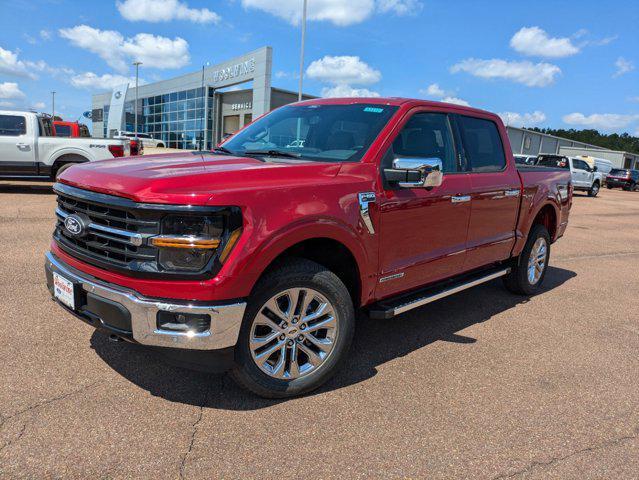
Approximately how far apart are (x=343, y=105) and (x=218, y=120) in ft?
139

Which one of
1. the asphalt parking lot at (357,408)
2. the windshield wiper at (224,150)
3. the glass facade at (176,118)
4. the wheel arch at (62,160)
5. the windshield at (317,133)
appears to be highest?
the glass facade at (176,118)

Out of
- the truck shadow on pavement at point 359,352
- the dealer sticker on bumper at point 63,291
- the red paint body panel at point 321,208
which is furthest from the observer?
the truck shadow on pavement at point 359,352

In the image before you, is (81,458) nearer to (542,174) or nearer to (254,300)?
(254,300)

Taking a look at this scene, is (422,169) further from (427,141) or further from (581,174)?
(581,174)

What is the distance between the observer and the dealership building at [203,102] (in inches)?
1406

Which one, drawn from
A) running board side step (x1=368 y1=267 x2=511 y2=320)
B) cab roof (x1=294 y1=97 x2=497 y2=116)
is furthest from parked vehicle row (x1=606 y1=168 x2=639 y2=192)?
cab roof (x1=294 y1=97 x2=497 y2=116)

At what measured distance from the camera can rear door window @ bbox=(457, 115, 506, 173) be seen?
4465 millimetres

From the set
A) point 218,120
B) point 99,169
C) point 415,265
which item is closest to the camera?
point 99,169

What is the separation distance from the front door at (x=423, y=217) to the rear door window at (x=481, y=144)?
0.26 metres

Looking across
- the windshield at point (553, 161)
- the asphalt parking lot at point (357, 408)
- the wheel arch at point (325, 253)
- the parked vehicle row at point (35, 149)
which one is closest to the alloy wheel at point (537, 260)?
the asphalt parking lot at point (357, 408)

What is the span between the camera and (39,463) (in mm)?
2350

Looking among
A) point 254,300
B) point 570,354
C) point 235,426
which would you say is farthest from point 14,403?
point 570,354

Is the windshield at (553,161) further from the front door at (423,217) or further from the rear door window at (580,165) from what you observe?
the front door at (423,217)

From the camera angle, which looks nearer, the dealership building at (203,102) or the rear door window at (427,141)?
the rear door window at (427,141)
